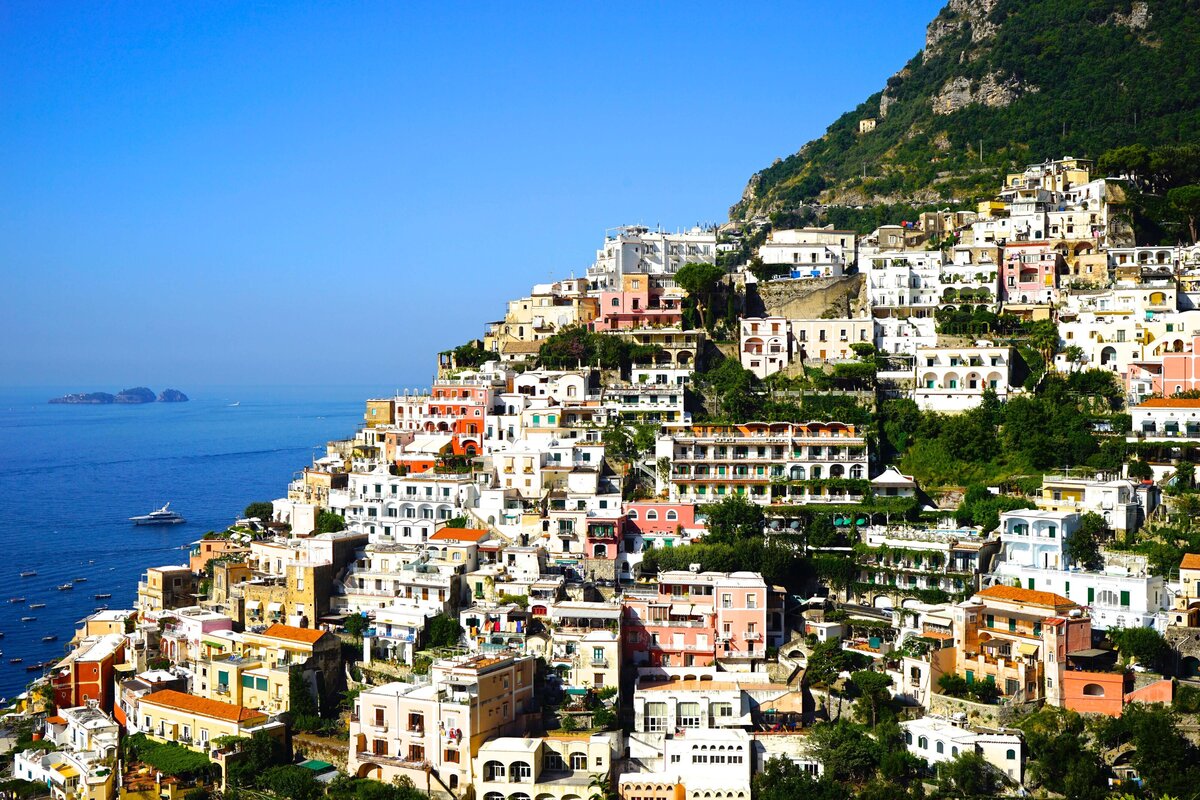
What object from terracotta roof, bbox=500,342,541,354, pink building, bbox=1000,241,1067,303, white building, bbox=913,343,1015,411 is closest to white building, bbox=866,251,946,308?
pink building, bbox=1000,241,1067,303

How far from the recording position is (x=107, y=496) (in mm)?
90375

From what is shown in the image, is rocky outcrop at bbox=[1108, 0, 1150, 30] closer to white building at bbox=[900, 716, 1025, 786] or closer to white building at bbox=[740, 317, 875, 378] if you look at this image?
white building at bbox=[740, 317, 875, 378]

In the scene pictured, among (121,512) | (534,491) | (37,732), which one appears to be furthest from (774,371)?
(121,512)

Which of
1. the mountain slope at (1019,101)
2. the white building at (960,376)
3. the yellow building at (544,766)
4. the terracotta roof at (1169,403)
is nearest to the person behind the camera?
the yellow building at (544,766)

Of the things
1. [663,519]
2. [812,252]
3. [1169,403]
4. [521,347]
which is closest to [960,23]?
[812,252]

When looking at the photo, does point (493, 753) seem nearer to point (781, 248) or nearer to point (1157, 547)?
point (1157, 547)

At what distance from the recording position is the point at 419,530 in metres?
40.5

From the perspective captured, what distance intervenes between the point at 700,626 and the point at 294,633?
11.4m

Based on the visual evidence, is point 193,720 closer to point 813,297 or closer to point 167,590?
point 167,590

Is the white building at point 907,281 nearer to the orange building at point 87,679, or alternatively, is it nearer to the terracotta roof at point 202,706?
the terracotta roof at point 202,706

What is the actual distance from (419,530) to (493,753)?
12.6 metres

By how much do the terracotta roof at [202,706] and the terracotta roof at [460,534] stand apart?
779cm

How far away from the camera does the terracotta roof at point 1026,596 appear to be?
99.5ft

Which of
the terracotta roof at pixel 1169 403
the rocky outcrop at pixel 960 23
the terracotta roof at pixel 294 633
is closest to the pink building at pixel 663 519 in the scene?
the terracotta roof at pixel 294 633
